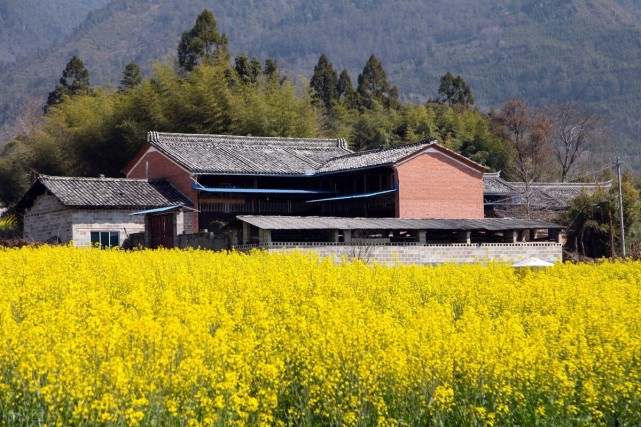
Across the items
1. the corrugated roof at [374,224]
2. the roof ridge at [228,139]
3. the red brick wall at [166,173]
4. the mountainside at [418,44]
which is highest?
the mountainside at [418,44]

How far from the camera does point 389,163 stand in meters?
34.3

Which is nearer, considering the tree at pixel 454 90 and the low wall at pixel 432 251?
the low wall at pixel 432 251

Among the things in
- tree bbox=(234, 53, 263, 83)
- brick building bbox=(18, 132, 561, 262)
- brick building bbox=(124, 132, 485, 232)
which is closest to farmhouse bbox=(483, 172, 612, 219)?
brick building bbox=(18, 132, 561, 262)

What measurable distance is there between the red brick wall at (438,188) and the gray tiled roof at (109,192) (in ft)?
25.8

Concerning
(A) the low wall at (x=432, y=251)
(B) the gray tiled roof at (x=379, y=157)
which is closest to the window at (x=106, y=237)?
(A) the low wall at (x=432, y=251)

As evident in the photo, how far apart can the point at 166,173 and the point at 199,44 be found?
60.1 feet

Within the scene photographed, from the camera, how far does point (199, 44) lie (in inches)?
2094

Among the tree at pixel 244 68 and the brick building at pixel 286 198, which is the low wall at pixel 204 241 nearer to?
the brick building at pixel 286 198

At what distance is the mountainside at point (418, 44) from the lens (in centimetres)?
11750

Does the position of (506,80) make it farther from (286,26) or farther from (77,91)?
(77,91)

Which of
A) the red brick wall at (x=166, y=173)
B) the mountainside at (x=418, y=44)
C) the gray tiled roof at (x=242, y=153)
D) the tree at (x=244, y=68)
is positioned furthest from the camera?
the mountainside at (x=418, y=44)

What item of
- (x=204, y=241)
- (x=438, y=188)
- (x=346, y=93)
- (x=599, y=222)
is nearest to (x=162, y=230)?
(x=204, y=241)

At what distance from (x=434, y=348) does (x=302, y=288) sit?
401 centimetres

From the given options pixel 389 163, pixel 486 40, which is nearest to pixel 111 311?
pixel 389 163
